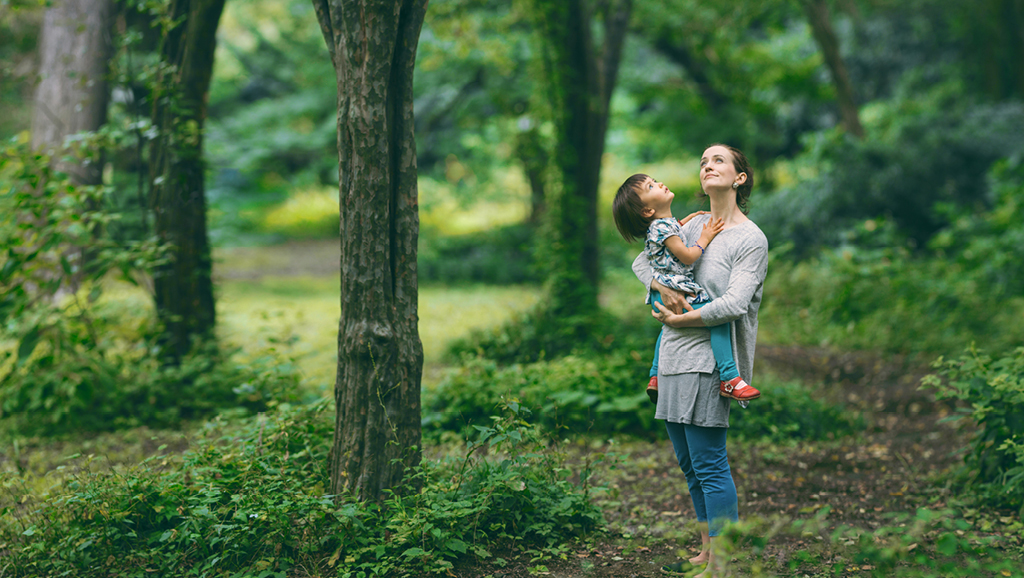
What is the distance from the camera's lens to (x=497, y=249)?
1572cm

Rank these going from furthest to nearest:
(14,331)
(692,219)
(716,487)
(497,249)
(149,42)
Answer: (497,249) → (149,42) → (14,331) → (692,219) → (716,487)

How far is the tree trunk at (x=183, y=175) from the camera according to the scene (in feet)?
19.1

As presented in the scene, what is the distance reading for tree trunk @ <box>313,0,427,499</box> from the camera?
3260 millimetres

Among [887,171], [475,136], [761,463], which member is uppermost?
[475,136]

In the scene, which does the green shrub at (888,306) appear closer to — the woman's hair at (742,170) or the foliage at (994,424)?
the foliage at (994,424)

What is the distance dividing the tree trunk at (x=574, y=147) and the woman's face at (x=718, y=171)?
423 cm

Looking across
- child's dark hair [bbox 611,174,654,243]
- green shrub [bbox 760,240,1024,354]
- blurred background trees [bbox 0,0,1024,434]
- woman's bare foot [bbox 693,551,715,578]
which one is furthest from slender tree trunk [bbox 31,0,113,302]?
green shrub [bbox 760,240,1024,354]

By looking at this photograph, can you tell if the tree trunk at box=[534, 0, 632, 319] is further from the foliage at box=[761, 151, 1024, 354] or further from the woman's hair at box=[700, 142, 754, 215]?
the woman's hair at box=[700, 142, 754, 215]

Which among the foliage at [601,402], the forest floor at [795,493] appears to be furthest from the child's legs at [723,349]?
the foliage at [601,402]

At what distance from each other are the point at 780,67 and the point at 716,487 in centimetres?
1551

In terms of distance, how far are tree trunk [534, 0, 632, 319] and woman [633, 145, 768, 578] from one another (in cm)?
→ 416

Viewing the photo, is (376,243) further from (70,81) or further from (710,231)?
(70,81)

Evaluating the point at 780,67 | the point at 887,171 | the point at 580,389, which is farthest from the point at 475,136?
the point at 580,389

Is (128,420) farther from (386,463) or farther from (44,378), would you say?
(386,463)
